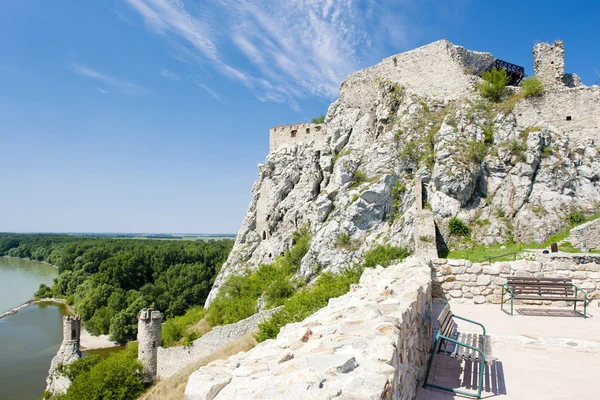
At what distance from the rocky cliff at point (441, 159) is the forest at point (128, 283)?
16.6m

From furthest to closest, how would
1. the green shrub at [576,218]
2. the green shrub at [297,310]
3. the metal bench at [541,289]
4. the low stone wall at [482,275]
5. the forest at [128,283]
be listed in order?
the forest at [128,283] < the green shrub at [576,218] < the green shrub at [297,310] < the low stone wall at [482,275] < the metal bench at [541,289]

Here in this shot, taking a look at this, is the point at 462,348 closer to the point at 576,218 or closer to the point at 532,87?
the point at 576,218

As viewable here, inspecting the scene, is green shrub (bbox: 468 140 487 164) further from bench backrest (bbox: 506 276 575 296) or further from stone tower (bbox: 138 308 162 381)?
stone tower (bbox: 138 308 162 381)

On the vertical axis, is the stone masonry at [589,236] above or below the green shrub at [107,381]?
above

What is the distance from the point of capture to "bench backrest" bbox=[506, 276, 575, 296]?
6375mm

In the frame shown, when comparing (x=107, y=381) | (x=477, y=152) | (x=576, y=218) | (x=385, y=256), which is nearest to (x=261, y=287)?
(x=107, y=381)

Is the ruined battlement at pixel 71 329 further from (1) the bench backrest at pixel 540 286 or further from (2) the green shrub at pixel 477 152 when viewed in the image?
(2) the green shrub at pixel 477 152

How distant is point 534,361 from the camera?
4.22 metres

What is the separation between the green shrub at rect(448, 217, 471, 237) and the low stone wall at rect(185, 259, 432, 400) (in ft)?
39.4

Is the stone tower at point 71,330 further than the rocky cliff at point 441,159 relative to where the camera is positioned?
Yes

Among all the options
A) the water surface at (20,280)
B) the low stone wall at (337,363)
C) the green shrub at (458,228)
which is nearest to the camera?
the low stone wall at (337,363)

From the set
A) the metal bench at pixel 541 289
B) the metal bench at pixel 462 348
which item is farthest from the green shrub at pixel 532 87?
the metal bench at pixel 462 348

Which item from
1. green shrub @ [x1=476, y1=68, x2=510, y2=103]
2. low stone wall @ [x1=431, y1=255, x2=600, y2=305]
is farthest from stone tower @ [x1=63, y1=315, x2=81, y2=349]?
green shrub @ [x1=476, y1=68, x2=510, y2=103]

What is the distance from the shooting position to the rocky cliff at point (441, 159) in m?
14.4
